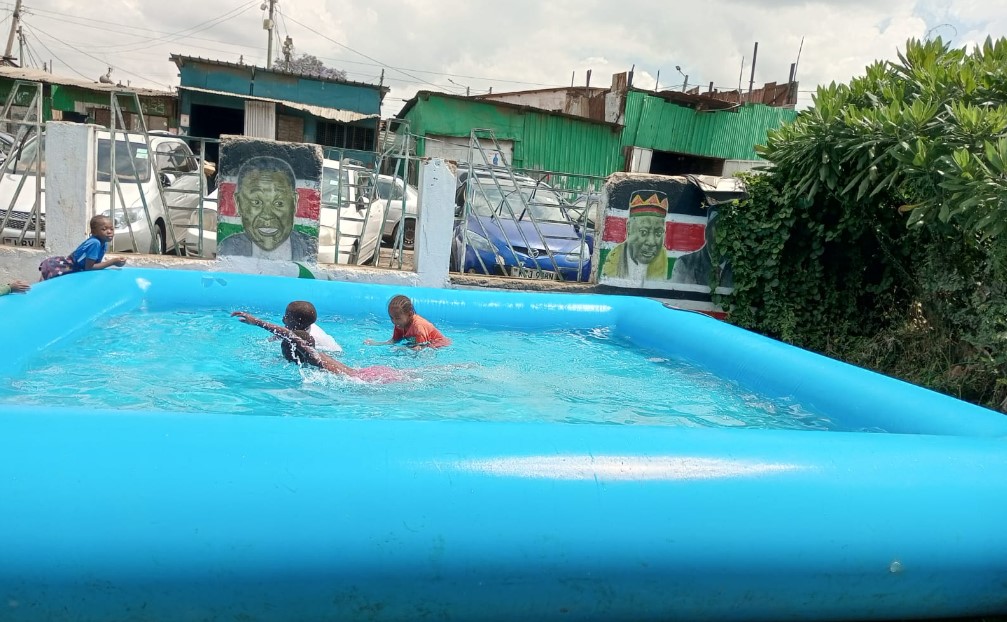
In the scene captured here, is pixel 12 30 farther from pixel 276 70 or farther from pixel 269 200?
pixel 269 200

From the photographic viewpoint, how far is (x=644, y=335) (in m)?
7.54

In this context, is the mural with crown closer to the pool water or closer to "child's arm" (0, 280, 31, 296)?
the pool water

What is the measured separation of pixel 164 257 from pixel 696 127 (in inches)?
719

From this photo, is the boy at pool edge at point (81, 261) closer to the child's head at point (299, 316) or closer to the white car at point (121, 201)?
the white car at point (121, 201)

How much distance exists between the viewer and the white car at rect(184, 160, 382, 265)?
8.80m

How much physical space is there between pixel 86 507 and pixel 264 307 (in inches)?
199

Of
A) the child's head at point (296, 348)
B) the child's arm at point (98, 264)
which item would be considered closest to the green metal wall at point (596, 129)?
the child's arm at point (98, 264)

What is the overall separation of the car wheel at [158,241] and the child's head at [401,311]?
4.14 meters

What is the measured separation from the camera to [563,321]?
7.80m

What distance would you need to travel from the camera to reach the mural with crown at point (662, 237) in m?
8.92

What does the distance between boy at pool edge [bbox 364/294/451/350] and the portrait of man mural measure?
349 cm

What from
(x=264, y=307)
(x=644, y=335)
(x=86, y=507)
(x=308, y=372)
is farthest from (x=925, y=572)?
(x=264, y=307)

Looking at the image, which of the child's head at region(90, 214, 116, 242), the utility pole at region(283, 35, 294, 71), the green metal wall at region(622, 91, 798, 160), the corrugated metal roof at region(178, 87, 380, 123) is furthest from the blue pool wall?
the utility pole at region(283, 35, 294, 71)

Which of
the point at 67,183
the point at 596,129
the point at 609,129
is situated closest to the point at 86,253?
the point at 67,183
